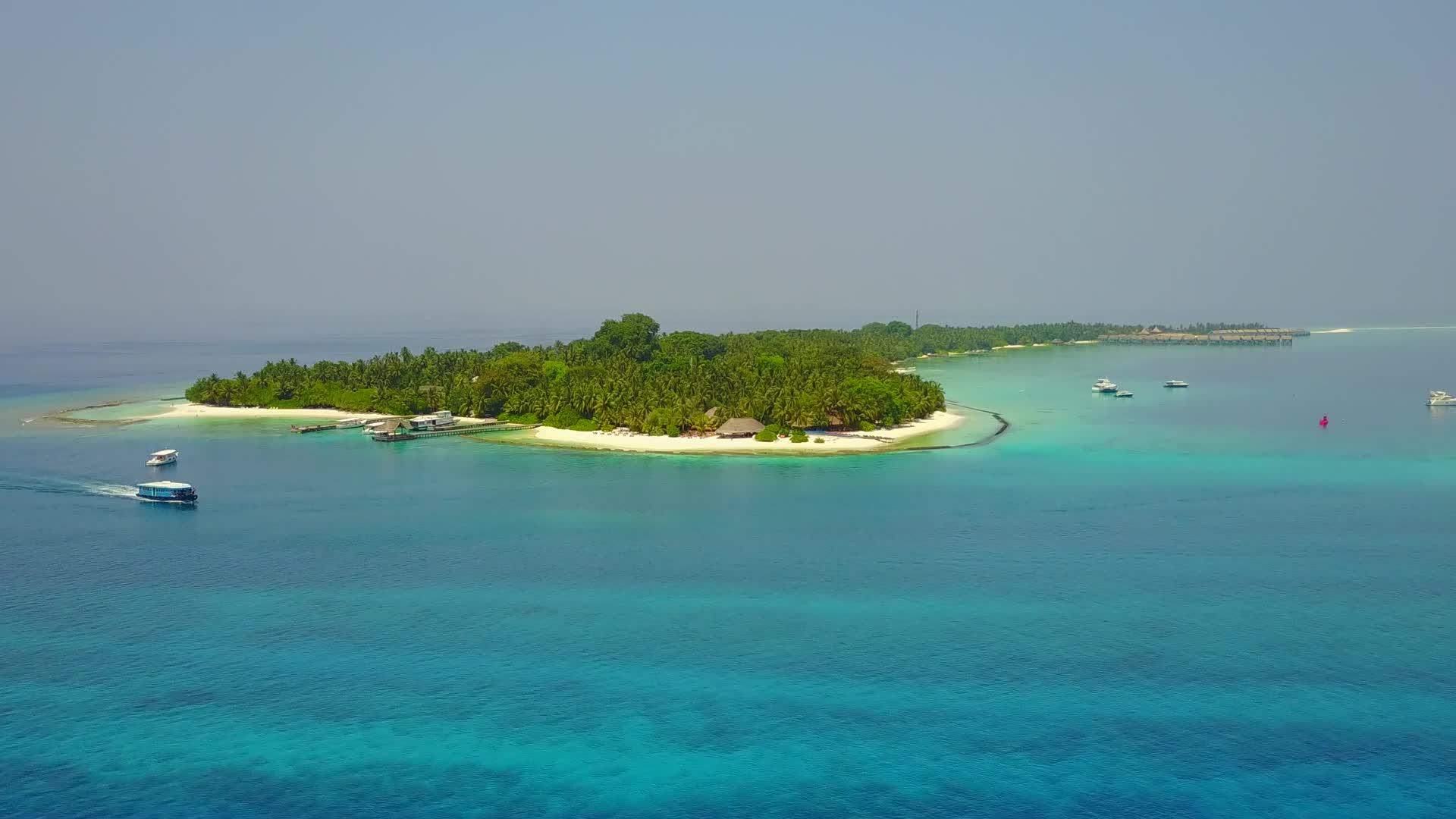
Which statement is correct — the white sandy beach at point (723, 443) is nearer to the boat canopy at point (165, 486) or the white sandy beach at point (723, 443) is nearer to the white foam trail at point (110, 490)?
the boat canopy at point (165, 486)

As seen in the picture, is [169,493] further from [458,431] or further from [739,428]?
[739,428]

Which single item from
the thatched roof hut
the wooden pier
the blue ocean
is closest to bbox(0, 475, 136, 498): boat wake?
the blue ocean

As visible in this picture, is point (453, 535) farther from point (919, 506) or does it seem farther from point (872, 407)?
point (872, 407)

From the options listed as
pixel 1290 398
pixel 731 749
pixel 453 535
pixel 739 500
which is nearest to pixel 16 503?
pixel 453 535

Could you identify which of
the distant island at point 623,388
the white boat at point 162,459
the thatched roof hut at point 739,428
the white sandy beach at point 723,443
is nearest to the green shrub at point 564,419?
the distant island at point 623,388

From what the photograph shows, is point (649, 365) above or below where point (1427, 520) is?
above

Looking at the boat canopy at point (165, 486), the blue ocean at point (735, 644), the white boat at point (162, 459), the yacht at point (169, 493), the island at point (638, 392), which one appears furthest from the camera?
the island at point (638, 392)
